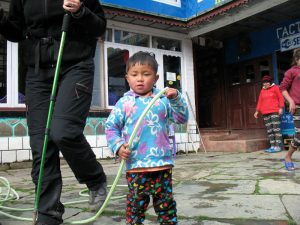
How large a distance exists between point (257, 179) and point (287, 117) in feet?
15.3

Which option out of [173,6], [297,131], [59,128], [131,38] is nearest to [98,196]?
[59,128]

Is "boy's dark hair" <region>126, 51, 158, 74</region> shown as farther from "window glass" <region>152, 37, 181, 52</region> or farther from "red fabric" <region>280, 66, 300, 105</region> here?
"window glass" <region>152, 37, 181, 52</region>

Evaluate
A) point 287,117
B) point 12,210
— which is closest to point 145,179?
point 12,210

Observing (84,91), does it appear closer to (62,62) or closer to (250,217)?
(62,62)

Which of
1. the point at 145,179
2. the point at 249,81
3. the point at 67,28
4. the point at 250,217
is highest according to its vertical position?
the point at 249,81

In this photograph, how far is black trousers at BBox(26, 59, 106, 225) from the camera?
2092 mm

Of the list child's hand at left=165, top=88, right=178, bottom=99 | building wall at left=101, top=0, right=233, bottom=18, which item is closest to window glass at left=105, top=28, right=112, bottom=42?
building wall at left=101, top=0, right=233, bottom=18

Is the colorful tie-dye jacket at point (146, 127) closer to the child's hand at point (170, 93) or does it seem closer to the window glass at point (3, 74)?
the child's hand at point (170, 93)

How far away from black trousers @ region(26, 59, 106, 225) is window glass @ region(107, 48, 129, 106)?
558 centimetres

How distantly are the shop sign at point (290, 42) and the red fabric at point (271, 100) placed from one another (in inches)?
43.3

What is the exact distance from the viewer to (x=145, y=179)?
188 centimetres

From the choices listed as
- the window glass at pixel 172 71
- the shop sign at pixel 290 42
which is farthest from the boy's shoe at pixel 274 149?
the window glass at pixel 172 71

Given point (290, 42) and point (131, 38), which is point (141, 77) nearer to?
point (131, 38)

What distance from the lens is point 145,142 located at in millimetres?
1898
